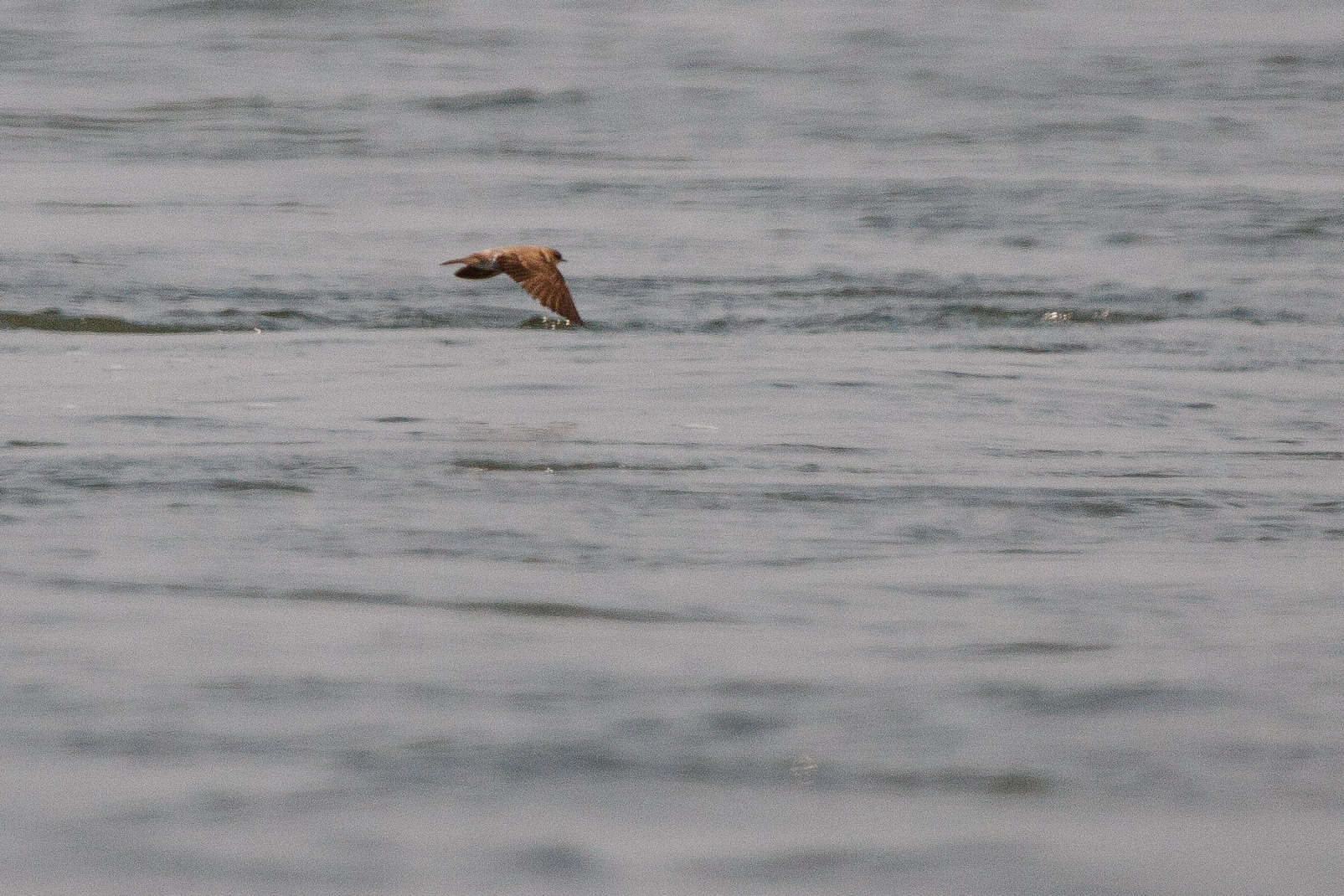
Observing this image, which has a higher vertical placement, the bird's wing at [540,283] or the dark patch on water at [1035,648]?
the bird's wing at [540,283]

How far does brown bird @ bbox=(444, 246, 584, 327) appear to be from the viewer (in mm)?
7090

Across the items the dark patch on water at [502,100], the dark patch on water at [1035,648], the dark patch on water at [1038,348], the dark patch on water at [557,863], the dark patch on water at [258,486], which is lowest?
the dark patch on water at [557,863]

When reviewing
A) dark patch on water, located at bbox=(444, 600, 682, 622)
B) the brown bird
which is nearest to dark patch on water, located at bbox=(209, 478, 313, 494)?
dark patch on water, located at bbox=(444, 600, 682, 622)

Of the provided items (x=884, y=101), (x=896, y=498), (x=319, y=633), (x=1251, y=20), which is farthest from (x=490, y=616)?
(x=1251, y=20)

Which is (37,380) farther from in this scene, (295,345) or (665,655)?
(665,655)

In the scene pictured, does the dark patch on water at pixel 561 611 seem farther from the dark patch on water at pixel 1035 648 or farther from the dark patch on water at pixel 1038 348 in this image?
the dark patch on water at pixel 1038 348

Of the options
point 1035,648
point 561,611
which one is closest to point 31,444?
point 561,611

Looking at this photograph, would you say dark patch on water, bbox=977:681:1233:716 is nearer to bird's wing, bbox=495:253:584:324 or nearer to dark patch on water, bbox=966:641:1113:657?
dark patch on water, bbox=966:641:1113:657

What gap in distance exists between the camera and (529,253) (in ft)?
23.5

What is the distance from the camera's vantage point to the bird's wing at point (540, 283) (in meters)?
7.10

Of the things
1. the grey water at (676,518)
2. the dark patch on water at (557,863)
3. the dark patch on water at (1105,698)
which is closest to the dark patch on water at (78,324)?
the grey water at (676,518)

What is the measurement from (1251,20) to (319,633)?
47.3ft

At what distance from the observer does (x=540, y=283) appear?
711 centimetres

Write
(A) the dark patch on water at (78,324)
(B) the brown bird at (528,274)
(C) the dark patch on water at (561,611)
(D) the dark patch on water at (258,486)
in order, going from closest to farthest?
1. (C) the dark patch on water at (561,611)
2. (D) the dark patch on water at (258,486)
3. (B) the brown bird at (528,274)
4. (A) the dark patch on water at (78,324)
